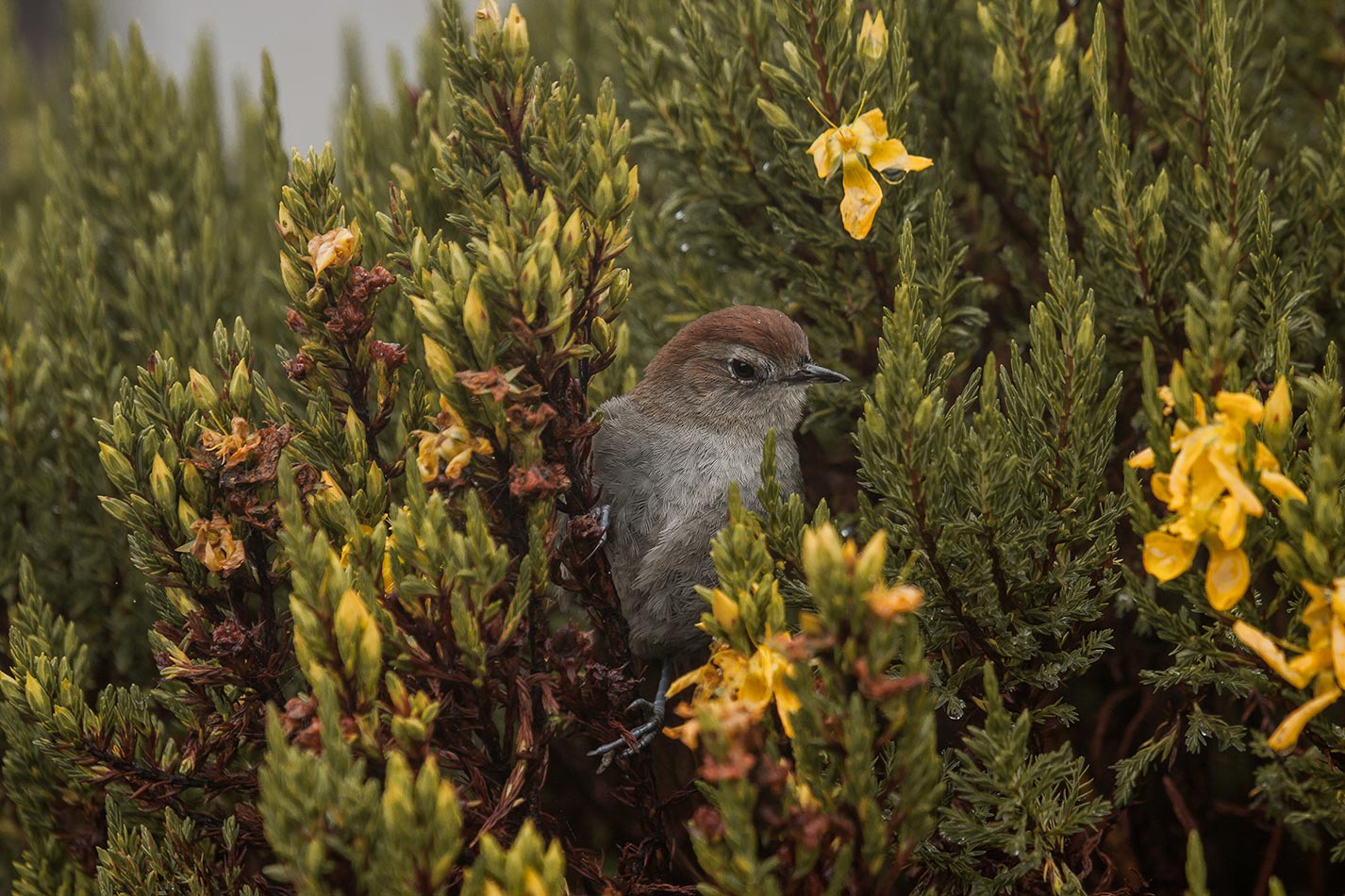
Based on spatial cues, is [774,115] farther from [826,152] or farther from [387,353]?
[387,353]

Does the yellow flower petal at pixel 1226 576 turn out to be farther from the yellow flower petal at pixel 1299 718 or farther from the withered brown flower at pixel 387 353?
the withered brown flower at pixel 387 353

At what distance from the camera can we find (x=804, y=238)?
9.62ft

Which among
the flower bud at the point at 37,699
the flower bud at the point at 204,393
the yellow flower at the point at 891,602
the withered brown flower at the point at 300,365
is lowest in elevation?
the flower bud at the point at 37,699

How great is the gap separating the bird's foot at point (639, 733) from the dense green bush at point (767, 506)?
55 mm

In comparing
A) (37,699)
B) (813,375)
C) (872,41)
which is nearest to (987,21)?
(872,41)

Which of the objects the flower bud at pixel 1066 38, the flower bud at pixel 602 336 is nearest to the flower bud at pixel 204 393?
the flower bud at pixel 602 336

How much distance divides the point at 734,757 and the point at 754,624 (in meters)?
0.32

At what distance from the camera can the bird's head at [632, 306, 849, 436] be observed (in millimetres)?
3146

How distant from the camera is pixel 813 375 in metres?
3.10

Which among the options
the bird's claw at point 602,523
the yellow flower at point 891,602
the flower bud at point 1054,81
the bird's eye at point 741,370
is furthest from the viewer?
the bird's eye at point 741,370

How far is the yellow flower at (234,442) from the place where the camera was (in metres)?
2.32

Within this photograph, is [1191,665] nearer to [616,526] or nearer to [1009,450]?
[1009,450]

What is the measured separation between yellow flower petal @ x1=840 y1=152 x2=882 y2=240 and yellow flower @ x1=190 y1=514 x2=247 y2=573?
1386 mm

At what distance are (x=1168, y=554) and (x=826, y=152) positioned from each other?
1122mm
